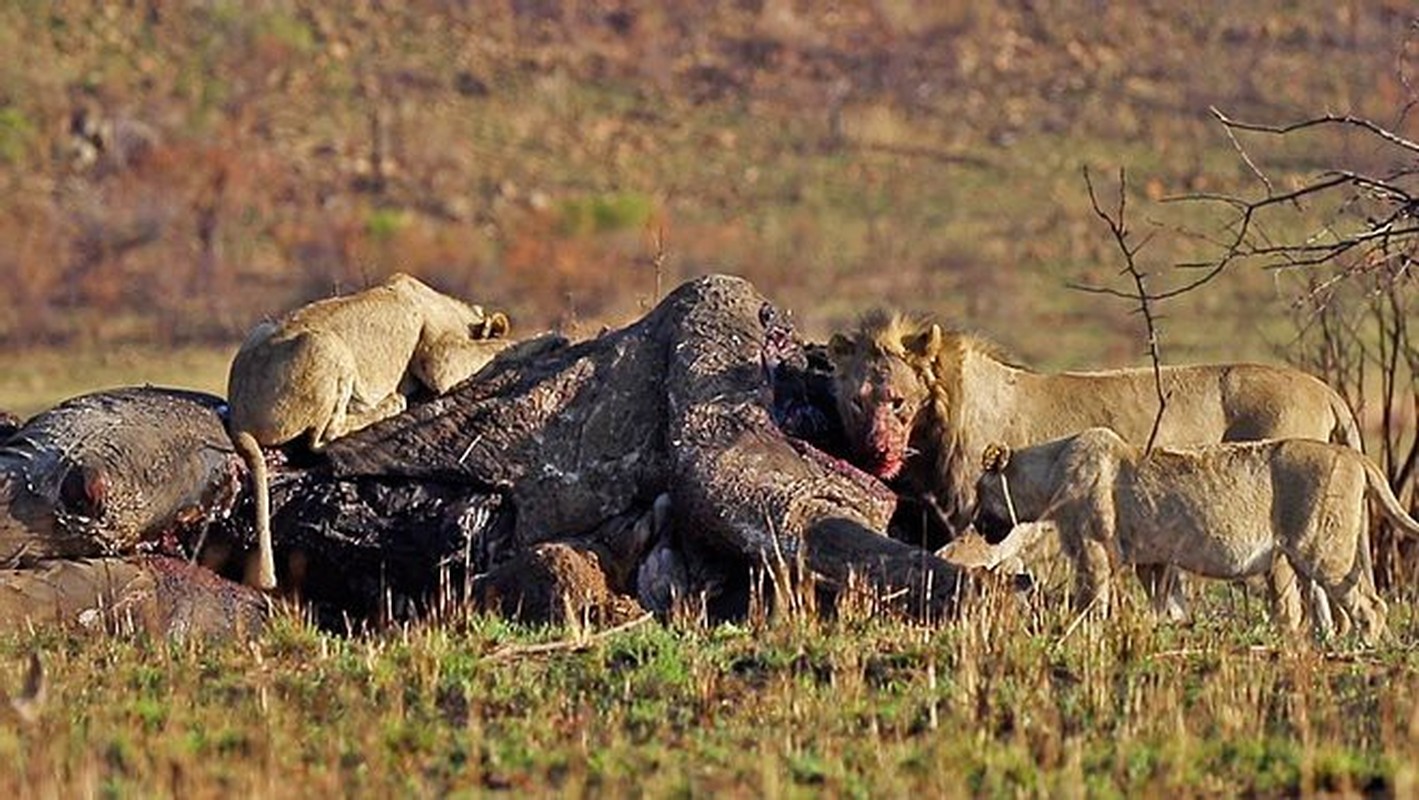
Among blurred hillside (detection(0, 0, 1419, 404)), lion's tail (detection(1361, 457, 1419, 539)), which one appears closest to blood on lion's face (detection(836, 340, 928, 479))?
lion's tail (detection(1361, 457, 1419, 539))

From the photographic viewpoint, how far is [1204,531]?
36.3ft

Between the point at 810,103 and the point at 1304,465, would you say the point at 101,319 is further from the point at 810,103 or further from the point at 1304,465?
the point at 1304,465

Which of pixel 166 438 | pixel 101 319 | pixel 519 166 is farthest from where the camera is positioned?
pixel 519 166

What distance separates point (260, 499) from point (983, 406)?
3196 mm

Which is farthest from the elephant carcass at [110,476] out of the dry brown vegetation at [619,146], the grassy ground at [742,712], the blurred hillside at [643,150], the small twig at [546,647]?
the dry brown vegetation at [619,146]

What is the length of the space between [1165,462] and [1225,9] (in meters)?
46.9

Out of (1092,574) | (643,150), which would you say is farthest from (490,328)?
(643,150)

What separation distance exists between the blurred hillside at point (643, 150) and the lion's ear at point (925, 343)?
21.8 metres

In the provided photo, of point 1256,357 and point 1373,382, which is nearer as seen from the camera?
point 1373,382

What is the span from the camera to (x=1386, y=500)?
1125cm

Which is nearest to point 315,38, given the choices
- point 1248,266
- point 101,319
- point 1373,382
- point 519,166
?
point 519,166

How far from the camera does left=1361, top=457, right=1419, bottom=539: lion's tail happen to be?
1126 centimetres

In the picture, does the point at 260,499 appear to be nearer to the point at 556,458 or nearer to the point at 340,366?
the point at 340,366

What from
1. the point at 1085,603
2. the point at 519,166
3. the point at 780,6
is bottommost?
the point at 1085,603
